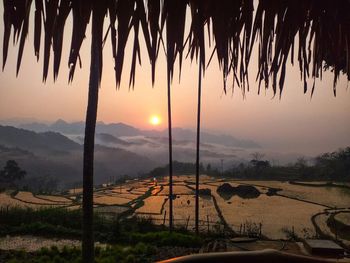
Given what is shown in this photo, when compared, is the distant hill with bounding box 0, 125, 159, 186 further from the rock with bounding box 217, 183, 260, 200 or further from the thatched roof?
the thatched roof

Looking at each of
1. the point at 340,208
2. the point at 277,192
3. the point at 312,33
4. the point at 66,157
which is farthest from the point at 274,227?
the point at 66,157

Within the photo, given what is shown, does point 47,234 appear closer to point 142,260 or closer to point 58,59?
point 142,260

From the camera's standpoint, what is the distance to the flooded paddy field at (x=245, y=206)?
19.5 metres

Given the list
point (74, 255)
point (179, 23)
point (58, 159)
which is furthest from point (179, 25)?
point (58, 159)

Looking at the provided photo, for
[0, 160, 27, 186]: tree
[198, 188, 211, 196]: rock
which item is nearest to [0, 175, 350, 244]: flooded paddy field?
[198, 188, 211, 196]: rock

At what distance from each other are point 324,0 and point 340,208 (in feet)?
78.6

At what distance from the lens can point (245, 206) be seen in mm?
24469

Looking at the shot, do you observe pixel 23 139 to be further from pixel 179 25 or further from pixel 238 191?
pixel 179 25

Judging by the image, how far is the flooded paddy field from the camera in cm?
1952

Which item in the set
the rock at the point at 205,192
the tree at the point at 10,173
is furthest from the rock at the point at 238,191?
the tree at the point at 10,173

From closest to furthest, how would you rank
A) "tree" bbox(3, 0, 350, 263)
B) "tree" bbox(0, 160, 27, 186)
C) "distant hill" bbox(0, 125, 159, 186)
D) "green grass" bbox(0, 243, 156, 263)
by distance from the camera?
"tree" bbox(3, 0, 350, 263), "green grass" bbox(0, 243, 156, 263), "tree" bbox(0, 160, 27, 186), "distant hill" bbox(0, 125, 159, 186)

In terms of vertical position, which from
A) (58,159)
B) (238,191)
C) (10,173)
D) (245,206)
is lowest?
(245,206)

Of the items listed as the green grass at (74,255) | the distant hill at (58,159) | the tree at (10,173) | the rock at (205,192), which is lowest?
the green grass at (74,255)

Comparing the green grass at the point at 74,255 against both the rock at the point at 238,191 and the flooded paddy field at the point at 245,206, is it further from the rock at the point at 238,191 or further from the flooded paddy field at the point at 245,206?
the rock at the point at 238,191
